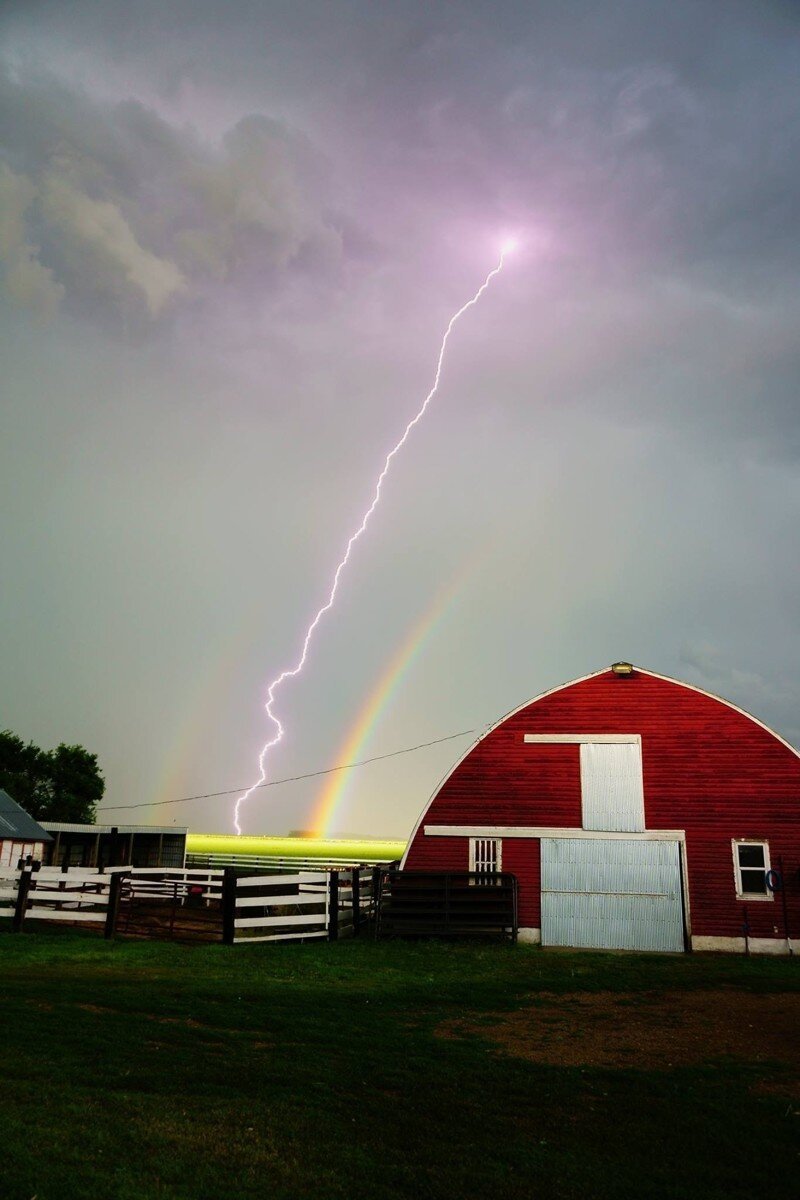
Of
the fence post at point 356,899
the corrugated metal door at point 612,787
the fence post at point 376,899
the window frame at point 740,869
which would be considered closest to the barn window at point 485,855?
the corrugated metal door at point 612,787

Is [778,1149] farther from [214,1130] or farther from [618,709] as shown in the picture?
[618,709]

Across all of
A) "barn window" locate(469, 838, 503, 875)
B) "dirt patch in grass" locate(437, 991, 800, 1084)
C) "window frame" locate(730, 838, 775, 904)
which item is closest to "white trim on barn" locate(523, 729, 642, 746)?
"barn window" locate(469, 838, 503, 875)

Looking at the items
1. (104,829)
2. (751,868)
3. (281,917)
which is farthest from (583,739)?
(104,829)

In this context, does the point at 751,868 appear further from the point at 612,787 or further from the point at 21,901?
the point at 21,901

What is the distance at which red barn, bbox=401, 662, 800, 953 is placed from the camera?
24.2 m

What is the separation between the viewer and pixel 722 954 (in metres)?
23.4

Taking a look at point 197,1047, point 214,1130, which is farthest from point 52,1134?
point 197,1047

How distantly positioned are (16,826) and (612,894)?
939 inches

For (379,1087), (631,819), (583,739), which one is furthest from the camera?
(583,739)

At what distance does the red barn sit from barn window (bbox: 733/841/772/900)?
0.10ft

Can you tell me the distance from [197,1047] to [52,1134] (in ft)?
11.3

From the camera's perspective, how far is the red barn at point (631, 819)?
24172 millimetres

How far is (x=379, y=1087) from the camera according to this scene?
832 centimetres

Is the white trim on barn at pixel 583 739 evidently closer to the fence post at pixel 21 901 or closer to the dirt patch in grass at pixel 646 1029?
the dirt patch in grass at pixel 646 1029
